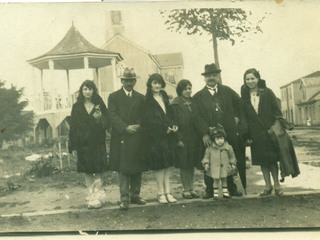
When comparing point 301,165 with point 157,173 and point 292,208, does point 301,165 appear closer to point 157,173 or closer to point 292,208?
point 292,208

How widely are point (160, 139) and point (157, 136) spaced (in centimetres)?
5

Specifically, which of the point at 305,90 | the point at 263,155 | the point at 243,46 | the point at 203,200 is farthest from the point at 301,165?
the point at 243,46

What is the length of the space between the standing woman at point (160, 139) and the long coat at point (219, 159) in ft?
1.48

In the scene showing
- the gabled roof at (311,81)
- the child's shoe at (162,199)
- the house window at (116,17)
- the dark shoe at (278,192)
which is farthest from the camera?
the gabled roof at (311,81)

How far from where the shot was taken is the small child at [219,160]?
4469mm

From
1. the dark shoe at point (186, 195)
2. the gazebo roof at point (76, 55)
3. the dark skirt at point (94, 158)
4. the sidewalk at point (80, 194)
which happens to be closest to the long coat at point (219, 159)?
the sidewalk at point (80, 194)

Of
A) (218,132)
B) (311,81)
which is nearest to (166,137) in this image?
(218,132)

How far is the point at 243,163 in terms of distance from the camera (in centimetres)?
462

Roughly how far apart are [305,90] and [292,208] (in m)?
1.59

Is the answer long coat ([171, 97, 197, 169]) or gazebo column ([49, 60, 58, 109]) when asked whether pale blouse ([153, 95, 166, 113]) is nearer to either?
long coat ([171, 97, 197, 169])

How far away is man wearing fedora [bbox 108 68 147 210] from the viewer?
4.51 metres

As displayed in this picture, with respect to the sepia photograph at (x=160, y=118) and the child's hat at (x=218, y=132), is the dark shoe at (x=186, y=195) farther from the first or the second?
the child's hat at (x=218, y=132)

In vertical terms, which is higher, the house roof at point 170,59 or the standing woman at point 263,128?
the house roof at point 170,59

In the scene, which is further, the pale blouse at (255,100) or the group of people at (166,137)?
the pale blouse at (255,100)
